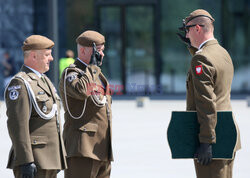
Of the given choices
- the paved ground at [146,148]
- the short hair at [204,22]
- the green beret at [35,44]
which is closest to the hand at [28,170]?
the green beret at [35,44]

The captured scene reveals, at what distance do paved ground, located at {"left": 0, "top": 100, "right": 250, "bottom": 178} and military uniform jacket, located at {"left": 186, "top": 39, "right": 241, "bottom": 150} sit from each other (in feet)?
9.67

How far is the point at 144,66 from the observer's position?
21844mm

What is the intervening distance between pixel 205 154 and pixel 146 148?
5030 millimetres

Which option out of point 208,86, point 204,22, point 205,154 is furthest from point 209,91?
point 204,22

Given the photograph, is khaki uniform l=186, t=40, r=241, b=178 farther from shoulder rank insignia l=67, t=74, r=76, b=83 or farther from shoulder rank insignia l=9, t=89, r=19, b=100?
shoulder rank insignia l=9, t=89, r=19, b=100

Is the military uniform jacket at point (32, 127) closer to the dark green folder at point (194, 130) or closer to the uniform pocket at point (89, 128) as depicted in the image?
the uniform pocket at point (89, 128)

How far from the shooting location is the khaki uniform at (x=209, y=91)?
4121 millimetres

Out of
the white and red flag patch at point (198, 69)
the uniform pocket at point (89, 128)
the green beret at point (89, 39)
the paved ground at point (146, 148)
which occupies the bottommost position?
the paved ground at point (146, 148)

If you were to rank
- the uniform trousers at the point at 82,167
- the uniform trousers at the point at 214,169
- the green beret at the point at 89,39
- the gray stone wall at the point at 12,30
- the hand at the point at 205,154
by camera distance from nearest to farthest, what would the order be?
the hand at the point at 205,154, the uniform trousers at the point at 214,169, the uniform trousers at the point at 82,167, the green beret at the point at 89,39, the gray stone wall at the point at 12,30

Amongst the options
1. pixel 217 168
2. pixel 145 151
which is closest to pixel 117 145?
pixel 145 151

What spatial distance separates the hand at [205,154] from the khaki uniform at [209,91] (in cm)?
4

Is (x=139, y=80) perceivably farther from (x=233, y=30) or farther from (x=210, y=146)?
(x=210, y=146)

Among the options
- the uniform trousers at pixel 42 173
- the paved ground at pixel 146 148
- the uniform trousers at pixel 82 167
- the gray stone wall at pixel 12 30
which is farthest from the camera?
the gray stone wall at pixel 12 30

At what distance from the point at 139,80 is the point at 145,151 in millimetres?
13077
